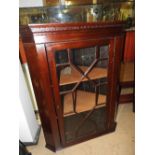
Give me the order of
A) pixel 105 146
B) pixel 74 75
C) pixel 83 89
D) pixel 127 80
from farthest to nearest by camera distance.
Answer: pixel 127 80, pixel 105 146, pixel 83 89, pixel 74 75

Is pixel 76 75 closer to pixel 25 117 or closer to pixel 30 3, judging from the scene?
pixel 25 117

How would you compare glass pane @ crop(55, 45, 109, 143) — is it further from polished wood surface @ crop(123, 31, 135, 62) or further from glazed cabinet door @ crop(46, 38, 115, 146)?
polished wood surface @ crop(123, 31, 135, 62)

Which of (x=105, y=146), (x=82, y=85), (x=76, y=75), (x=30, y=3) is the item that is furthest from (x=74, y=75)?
(x=30, y=3)

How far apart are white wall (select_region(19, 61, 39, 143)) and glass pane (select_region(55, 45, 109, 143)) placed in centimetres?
34

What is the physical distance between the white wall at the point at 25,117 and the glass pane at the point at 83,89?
0.34 m

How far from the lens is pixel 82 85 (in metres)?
1.29

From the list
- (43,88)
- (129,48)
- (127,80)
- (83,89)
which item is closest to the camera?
(43,88)

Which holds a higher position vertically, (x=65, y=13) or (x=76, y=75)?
(x=65, y=13)

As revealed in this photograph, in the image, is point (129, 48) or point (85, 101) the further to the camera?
point (129, 48)

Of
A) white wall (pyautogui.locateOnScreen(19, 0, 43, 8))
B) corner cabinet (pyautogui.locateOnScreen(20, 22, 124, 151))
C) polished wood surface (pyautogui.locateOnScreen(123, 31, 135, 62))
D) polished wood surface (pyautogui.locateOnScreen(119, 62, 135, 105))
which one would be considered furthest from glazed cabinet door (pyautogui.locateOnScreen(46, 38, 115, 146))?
white wall (pyautogui.locateOnScreen(19, 0, 43, 8))

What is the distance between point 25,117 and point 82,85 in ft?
1.84
